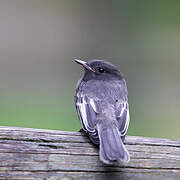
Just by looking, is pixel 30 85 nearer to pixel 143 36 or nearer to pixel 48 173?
pixel 143 36

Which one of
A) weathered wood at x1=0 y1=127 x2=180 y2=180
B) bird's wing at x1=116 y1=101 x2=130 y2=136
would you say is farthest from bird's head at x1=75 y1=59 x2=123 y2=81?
weathered wood at x1=0 y1=127 x2=180 y2=180

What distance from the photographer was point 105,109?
12.7 ft

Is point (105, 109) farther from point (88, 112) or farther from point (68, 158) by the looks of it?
point (68, 158)

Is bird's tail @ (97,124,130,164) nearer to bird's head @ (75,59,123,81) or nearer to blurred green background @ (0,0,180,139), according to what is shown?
bird's head @ (75,59,123,81)

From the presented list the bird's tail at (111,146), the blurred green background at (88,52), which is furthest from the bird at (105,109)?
the blurred green background at (88,52)

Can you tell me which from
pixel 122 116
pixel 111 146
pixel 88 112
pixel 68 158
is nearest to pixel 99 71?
pixel 88 112

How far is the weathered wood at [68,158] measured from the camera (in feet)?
9.42

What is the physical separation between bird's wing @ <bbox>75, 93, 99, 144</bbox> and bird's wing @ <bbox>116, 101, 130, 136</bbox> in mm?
174

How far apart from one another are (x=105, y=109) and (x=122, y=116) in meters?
0.16

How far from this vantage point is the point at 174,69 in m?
7.51

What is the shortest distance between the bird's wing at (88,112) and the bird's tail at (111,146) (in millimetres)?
56

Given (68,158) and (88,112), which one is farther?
(88,112)

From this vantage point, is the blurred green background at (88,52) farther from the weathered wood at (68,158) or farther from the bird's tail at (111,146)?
the weathered wood at (68,158)

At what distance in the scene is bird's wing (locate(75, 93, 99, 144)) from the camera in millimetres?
3435
